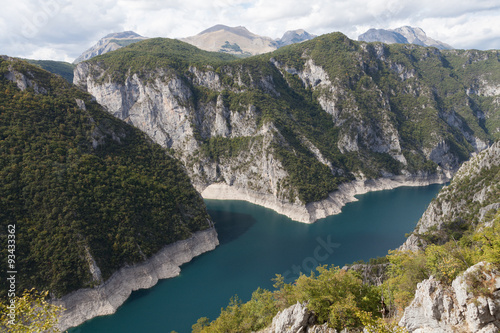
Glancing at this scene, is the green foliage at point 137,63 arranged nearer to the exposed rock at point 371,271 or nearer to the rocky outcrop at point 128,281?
the rocky outcrop at point 128,281

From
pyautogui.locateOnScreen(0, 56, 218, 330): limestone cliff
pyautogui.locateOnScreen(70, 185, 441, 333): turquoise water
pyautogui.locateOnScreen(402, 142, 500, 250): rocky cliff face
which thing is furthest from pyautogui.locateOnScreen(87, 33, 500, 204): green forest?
pyautogui.locateOnScreen(0, 56, 218, 330): limestone cliff

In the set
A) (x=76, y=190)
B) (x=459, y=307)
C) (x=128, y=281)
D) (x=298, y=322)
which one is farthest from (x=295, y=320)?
(x=76, y=190)

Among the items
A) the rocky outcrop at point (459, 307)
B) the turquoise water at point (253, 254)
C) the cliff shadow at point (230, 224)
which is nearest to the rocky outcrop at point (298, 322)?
the rocky outcrop at point (459, 307)

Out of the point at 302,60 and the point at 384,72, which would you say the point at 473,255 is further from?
the point at 384,72

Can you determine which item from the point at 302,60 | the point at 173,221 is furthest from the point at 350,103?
the point at 173,221

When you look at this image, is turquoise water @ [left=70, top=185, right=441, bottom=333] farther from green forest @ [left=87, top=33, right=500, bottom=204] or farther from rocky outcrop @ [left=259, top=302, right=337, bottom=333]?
rocky outcrop @ [left=259, top=302, right=337, bottom=333]

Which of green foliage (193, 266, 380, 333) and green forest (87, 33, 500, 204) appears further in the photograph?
green forest (87, 33, 500, 204)

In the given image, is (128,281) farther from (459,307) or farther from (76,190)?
(459,307)
